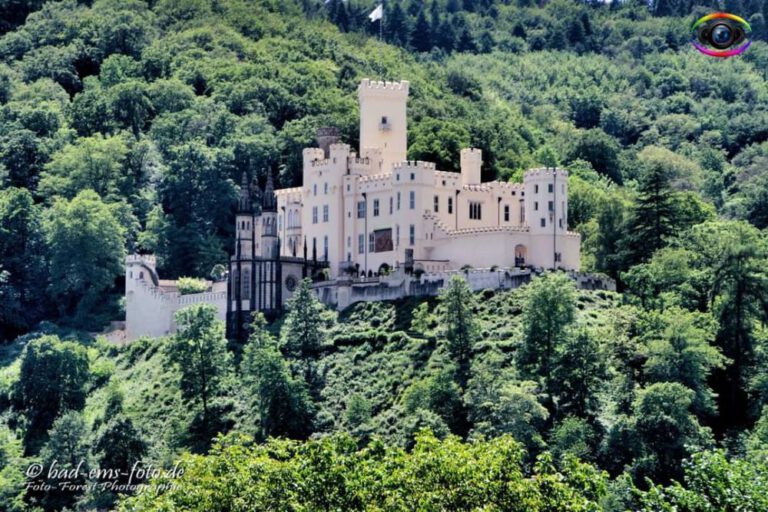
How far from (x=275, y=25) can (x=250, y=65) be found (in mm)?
22425

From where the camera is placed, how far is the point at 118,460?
313ft

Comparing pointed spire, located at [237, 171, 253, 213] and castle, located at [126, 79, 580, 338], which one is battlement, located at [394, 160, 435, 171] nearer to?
castle, located at [126, 79, 580, 338]

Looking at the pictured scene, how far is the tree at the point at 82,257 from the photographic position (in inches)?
4796

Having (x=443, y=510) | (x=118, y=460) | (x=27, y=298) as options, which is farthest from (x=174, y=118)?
(x=443, y=510)

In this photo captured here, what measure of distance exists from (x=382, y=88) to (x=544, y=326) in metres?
25.3

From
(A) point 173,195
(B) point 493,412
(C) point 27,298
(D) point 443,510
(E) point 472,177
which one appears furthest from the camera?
(A) point 173,195

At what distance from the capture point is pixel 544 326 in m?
93.6

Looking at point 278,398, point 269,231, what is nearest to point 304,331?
point 278,398

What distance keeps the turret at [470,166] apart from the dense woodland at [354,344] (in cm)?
804

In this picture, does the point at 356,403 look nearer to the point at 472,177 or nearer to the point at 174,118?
the point at 472,177

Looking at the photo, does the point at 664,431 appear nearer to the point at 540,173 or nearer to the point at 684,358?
the point at 684,358

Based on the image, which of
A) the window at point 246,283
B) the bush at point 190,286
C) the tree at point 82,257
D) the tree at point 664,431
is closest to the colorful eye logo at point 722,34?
the tree at point 664,431

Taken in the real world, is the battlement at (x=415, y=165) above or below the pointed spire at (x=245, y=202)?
above

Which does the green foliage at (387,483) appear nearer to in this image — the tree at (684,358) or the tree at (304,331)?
the tree at (684,358)
